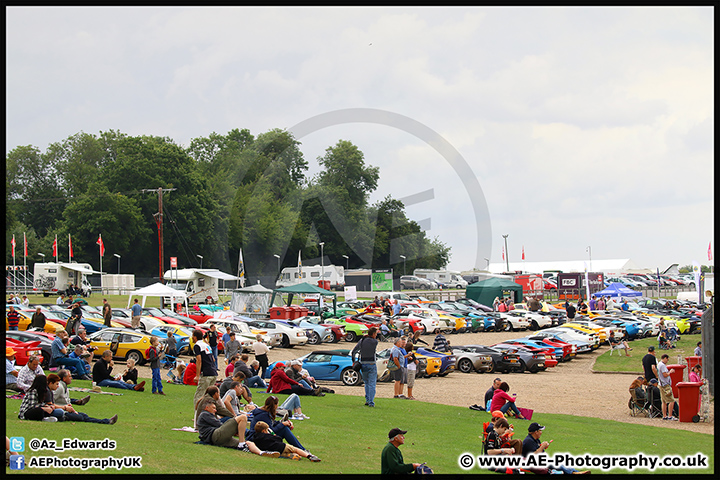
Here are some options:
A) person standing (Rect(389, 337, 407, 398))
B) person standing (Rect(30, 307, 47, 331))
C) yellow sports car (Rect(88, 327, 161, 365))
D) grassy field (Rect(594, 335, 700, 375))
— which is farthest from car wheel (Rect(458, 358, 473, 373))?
person standing (Rect(30, 307, 47, 331))

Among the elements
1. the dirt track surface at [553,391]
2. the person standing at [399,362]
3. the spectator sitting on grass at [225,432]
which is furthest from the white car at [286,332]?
the spectator sitting on grass at [225,432]

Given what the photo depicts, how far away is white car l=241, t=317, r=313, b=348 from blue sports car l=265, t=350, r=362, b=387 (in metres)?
10.5

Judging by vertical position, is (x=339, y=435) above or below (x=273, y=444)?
below

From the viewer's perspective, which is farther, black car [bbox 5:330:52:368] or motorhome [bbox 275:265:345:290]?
motorhome [bbox 275:265:345:290]

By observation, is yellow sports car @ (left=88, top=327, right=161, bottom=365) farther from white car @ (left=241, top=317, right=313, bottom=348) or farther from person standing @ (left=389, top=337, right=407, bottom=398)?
person standing @ (left=389, top=337, right=407, bottom=398)

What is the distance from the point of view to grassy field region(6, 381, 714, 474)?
9848 mm

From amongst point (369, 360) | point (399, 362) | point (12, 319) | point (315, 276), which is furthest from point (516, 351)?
point (315, 276)

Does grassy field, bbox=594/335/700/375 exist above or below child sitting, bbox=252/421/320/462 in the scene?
below

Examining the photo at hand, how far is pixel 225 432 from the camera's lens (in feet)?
36.1

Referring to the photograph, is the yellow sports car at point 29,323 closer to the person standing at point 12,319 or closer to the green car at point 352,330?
the person standing at point 12,319

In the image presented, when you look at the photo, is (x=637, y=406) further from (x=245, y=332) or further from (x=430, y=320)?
(x=430, y=320)

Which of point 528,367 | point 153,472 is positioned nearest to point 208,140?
point 528,367

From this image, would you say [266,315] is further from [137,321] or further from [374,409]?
[374,409]

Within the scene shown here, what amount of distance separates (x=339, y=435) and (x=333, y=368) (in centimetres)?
887
